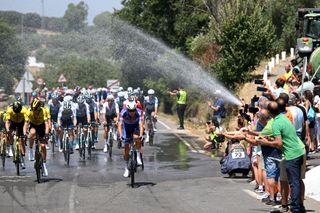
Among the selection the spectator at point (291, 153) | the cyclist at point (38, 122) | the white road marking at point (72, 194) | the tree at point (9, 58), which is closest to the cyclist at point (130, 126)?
the white road marking at point (72, 194)

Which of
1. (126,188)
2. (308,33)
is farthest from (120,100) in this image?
(126,188)

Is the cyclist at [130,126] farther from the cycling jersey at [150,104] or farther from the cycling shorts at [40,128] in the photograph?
the cycling jersey at [150,104]

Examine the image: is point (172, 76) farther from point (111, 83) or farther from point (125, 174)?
point (125, 174)

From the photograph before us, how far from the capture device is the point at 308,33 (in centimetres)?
2852

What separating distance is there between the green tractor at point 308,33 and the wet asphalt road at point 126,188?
672 cm

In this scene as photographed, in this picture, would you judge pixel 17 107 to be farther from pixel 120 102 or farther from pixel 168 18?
pixel 168 18

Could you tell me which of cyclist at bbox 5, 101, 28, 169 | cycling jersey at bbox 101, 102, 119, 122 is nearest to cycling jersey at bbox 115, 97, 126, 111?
cycling jersey at bbox 101, 102, 119, 122

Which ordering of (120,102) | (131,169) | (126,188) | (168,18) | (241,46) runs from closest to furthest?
(126,188)
(131,169)
(120,102)
(241,46)
(168,18)

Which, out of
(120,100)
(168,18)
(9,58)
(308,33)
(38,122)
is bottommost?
(38,122)

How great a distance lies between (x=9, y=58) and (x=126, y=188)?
9197cm

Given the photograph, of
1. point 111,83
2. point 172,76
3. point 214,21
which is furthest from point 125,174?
point 111,83

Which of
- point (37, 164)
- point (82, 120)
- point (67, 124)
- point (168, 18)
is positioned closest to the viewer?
point (37, 164)

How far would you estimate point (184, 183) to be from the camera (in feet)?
55.1

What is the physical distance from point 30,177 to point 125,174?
235 centimetres
